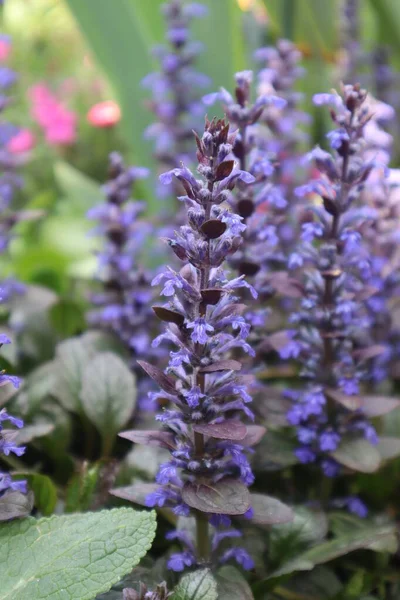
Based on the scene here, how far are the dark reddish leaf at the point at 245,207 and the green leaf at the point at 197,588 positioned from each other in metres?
0.93

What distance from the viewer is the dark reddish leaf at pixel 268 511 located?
5.57ft

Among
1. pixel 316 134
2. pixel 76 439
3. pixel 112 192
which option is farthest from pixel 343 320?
pixel 316 134

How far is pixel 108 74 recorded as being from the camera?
11.2 feet

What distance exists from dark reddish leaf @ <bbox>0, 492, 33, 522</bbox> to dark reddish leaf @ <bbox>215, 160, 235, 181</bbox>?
86 cm

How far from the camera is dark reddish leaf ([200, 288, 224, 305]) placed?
4.92ft

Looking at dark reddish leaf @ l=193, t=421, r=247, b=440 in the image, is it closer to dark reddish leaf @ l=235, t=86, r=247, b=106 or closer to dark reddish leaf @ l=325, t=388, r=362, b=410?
dark reddish leaf @ l=325, t=388, r=362, b=410

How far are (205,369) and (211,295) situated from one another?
172 mm

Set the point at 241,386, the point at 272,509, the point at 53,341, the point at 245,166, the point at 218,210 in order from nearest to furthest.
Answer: the point at 218,210 < the point at 241,386 < the point at 272,509 < the point at 245,166 < the point at 53,341

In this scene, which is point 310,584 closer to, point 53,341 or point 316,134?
point 53,341

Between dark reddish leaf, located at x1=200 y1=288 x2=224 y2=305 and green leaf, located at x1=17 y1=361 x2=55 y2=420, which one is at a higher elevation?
dark reddish leaf, located at x1=200 y1=288 x2=224 y2=305

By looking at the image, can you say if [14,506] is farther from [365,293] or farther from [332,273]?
[365,293]

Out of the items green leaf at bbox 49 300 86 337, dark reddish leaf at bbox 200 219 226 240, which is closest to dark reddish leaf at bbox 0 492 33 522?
dark reddish leaf at bbox 200 219 226 240

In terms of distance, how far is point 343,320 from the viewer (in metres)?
2.00

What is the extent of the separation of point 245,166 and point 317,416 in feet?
2.46
